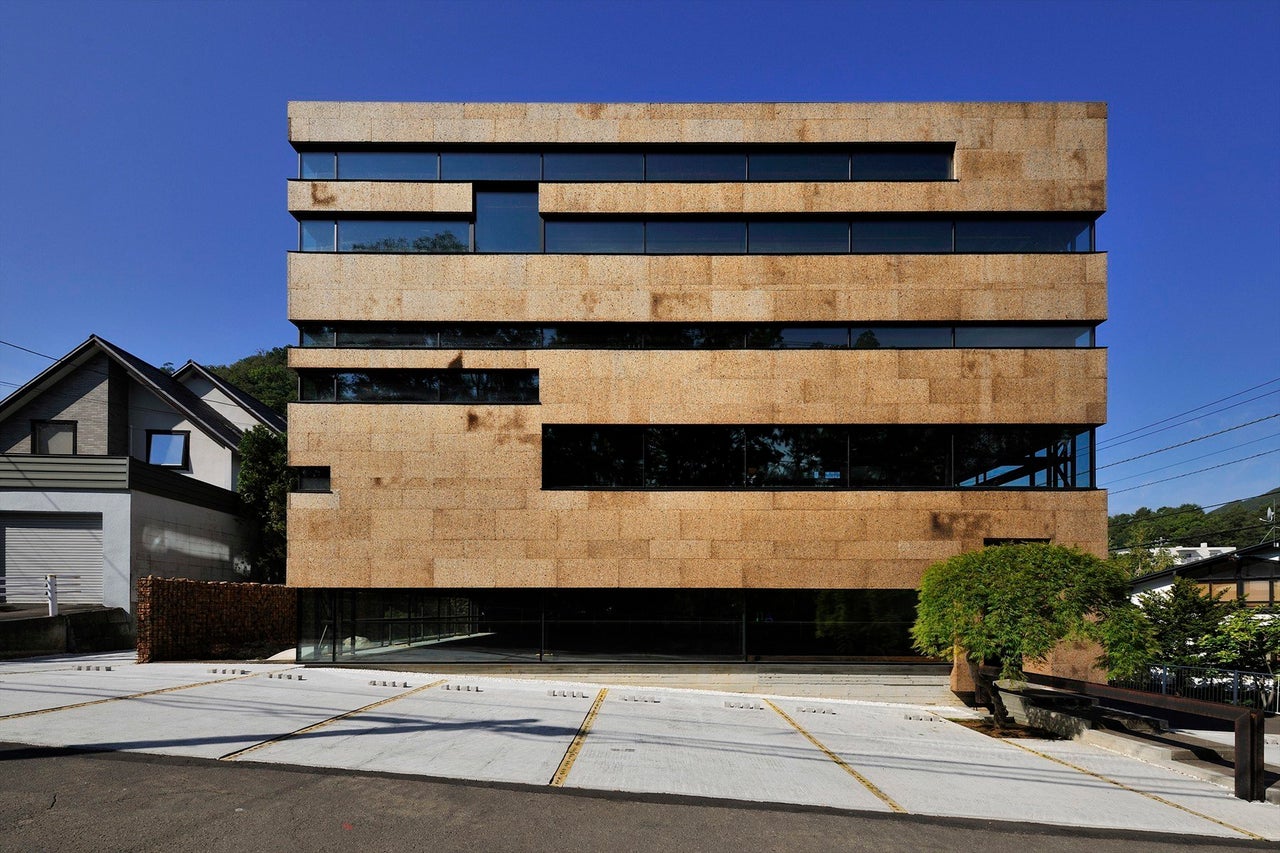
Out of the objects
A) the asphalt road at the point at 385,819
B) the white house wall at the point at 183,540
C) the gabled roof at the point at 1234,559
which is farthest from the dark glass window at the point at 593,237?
the gabled roof at the point at 1234,559

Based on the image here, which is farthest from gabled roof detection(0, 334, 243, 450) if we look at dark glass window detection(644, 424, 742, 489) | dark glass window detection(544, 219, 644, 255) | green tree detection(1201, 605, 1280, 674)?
green tree detection(1201, 605, 1280, 674)

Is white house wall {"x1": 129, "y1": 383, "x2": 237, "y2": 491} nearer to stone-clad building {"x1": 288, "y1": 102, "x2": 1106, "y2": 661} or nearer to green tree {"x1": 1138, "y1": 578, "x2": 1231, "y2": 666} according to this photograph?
stone-clad building {"x1": 288, "y1": 102, "x2": 1106, "y2": 661}

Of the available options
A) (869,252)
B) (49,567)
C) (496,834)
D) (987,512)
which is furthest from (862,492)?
(49,567)

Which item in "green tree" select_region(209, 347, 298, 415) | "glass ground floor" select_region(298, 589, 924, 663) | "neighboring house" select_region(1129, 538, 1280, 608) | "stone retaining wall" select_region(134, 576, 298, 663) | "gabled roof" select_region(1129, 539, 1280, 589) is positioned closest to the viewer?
"glass ground floor" select_region(298, 589, 924, 663)

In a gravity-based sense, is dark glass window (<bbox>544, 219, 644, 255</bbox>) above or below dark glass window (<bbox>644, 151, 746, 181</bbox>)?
below

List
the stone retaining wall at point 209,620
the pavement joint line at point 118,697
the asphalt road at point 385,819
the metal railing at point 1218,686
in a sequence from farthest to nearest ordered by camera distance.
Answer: the metal railing at point 1218,686 → the stone retaining wall at point 209,620 → the pavement joint line at point 118,697 → the asphalt road at point 385,819

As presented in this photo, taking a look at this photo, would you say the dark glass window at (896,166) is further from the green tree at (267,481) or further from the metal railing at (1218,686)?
the green tree at (267,481)

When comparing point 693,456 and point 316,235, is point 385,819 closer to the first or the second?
point 693,456

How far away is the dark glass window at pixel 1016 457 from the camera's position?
19641mm

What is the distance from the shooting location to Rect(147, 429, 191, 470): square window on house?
1261 inches

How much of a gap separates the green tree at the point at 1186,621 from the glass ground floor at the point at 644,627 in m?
10.2

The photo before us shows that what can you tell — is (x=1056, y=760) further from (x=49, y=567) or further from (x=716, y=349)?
(x=49, y=567)

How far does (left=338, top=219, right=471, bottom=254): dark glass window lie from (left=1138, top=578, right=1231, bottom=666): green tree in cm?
2203

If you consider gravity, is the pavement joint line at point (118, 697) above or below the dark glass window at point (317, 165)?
below
